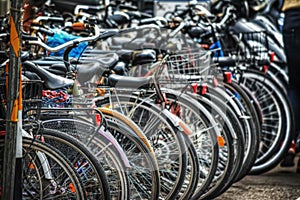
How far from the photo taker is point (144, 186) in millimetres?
5523

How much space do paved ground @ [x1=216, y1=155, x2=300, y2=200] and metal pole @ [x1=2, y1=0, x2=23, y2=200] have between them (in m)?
2.78

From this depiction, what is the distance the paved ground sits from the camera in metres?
6.86

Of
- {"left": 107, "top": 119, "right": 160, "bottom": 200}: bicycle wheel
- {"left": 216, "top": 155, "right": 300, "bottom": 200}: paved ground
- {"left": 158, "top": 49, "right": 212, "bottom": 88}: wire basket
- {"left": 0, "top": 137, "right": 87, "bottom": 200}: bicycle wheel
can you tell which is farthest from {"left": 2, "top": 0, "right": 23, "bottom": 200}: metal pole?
{"left": 216, "top": 155, "right": 300, "bottom": 200}: paved ground

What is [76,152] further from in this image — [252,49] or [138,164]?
[252,49]

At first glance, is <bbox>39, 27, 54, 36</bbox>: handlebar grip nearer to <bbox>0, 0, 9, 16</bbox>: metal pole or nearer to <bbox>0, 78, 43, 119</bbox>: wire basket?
<bbox>0, 0, 9, 16</bbox>: metal pole

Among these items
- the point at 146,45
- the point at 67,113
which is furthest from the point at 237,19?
the point at 67,113

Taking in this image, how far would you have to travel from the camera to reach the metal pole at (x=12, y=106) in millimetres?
4262

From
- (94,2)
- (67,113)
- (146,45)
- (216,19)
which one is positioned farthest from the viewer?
(94,2)

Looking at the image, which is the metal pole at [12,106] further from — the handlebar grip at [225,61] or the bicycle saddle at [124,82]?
the handlebar grip at [225,61]

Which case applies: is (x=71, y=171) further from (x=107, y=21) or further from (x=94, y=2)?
(x=94, y=2)

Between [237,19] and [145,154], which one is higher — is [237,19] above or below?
above

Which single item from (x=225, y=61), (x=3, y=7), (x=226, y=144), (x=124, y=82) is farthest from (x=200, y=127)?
(x=3, y=7)

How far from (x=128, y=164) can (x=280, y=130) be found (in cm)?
314

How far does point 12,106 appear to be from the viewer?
14.1 ft
